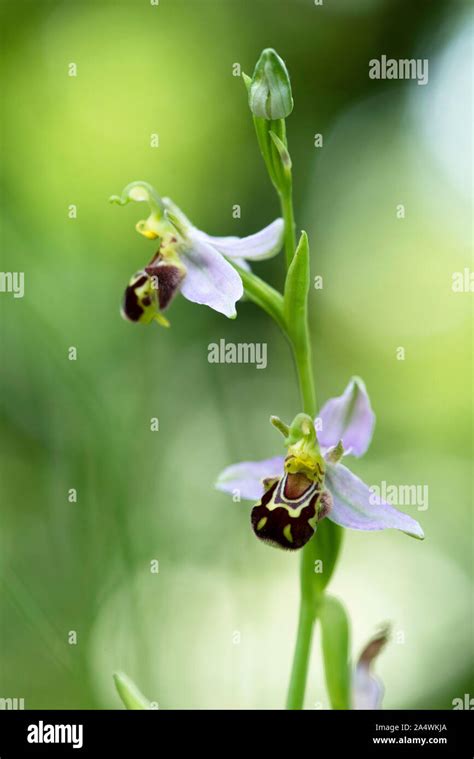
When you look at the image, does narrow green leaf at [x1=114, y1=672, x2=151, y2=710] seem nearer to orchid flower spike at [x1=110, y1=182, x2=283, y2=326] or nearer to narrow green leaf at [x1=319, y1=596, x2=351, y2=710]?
narrow green leaf at [x1=319, y1=596, x2=351, y2=710]

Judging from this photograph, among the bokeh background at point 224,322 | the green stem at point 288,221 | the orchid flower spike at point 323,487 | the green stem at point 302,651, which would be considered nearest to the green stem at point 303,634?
the green stem at point 302,651

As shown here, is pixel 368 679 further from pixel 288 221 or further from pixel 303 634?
pixel 288 221

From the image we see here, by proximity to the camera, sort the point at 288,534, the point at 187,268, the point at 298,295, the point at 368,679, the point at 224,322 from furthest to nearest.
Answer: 1. the point at 224,322
2. the point at 368,679
3. the point at 187,268
4. the point at 298,295
5. the point at 288,534

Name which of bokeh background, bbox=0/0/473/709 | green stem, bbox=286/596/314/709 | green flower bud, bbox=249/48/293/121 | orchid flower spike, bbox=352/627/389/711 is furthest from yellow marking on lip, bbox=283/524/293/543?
bokeh background, bbox=0/0/473/709

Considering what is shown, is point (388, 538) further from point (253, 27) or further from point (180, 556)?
point (253, 27)

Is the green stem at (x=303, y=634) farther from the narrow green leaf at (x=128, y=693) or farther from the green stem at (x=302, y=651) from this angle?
the narrow green leaf at (x=128, y=693)

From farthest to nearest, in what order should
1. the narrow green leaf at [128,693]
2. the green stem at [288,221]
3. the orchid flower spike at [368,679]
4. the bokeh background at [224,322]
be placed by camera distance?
the bokeh background at [224,322] < the orchid flower spike at [368,679] < the narrow green leaf at [128,693] < the green stem at [288,221]

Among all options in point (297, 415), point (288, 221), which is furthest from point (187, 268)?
point (297, 415)
